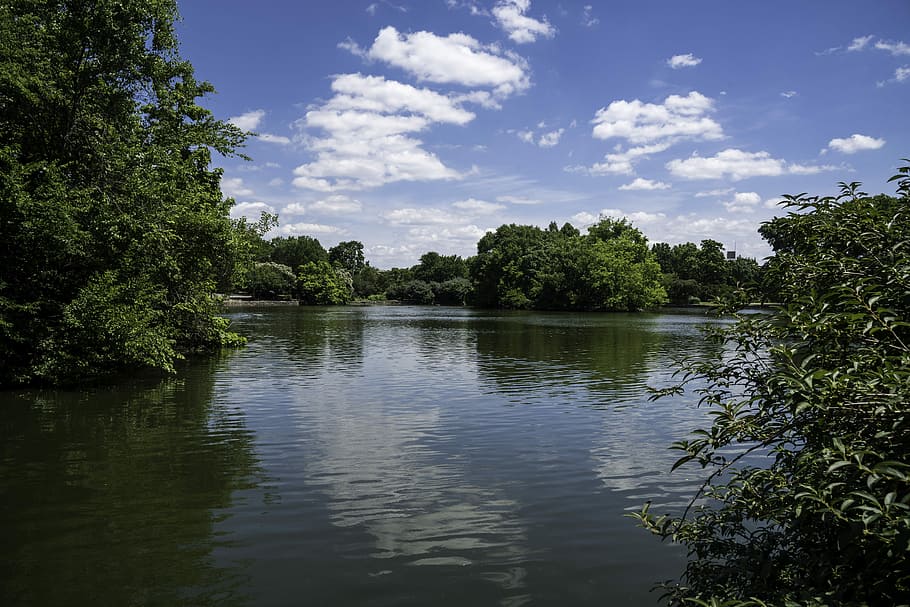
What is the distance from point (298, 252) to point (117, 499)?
6130 inches

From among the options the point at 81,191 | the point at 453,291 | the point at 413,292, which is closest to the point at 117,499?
the point at 81,191

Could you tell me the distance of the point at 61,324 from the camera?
1883cm

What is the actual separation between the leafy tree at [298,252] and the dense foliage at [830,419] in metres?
153

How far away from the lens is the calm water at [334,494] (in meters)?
7.06

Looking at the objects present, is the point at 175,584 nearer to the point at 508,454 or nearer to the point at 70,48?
the point at 508,454

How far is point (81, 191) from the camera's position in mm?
19062

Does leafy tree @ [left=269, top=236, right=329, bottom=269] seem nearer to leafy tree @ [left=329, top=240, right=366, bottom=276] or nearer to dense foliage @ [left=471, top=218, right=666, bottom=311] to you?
leafy tree @ [left=329, top=240, right=366, bottom=276]

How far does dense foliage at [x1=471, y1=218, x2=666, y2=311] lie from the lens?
10044 centimetres

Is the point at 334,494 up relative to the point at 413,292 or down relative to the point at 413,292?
down

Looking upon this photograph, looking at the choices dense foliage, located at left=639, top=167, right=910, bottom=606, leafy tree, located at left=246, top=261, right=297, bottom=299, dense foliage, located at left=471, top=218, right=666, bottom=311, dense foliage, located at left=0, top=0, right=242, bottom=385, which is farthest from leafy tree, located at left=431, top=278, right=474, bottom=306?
dense foliage, located at left=639, top=167, right=910, bottom=606

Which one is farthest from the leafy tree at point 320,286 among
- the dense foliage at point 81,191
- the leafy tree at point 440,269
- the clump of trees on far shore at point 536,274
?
the dense foliage at point 81,191

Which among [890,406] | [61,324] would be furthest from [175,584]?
[61,324]

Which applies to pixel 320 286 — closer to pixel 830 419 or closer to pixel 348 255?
pixel 348 255

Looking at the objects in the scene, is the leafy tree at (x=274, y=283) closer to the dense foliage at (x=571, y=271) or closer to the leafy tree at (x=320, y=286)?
the leafy tree at (x=320, y=286)
